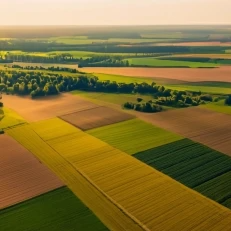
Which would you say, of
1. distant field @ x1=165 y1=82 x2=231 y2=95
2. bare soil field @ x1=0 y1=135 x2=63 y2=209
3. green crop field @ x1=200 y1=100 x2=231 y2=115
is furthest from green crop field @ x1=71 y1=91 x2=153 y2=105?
bare soil field @ x1=0 y1=135 x2=63 y2=209

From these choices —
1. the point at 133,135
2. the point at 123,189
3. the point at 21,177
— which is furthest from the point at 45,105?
the point at 123,189

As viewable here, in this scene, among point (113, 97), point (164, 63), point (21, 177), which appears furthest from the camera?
point (164, 63)

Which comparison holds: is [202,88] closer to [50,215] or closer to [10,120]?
[10,120]

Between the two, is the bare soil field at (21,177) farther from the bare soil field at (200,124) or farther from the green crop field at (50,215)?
the bare soil field at (200,124)

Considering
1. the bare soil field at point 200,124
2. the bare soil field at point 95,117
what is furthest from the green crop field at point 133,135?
the bare soil field at point 200,124

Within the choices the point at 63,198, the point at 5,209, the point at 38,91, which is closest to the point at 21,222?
the point at 5,209

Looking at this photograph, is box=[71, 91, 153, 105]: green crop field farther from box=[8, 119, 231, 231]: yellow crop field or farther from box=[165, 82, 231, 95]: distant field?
box=[8, 119, 231, 231]: yellow crop field
